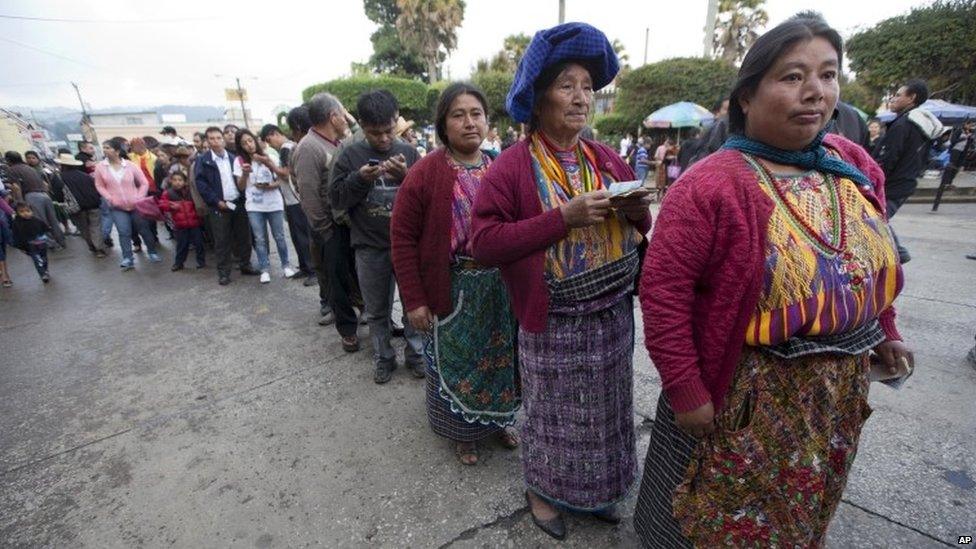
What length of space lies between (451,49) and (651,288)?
34.6m

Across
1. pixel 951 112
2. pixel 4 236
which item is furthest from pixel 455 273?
pixel 951 112

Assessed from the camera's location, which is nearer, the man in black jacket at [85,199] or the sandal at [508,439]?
the sandal at [508,439]

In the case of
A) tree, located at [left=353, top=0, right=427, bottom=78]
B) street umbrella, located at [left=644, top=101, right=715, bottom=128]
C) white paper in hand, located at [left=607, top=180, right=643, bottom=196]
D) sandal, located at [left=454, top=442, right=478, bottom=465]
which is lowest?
sandal, located at [left=454, top=442, right=478, bottom=465]

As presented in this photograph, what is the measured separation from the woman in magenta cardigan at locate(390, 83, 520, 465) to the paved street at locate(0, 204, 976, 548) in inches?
19.2

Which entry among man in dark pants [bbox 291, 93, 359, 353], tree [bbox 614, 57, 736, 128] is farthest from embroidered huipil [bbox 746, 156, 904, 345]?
tree [bbox 614, 57, 736, 128]

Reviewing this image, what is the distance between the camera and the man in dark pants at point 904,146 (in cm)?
352

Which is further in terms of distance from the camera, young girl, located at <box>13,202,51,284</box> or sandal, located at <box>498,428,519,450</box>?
young girl, located at <box>13,202,51,284</box>

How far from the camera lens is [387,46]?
3406cm

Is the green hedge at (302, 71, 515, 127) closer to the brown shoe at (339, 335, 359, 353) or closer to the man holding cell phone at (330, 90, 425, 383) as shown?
the brown shoe at (339, 335, 359, 353)

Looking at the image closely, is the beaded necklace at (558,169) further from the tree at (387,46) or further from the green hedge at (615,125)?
the tree at (387,46)

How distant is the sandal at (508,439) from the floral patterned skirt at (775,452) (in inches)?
45.2

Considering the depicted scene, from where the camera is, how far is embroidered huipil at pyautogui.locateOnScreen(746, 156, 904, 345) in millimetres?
1119

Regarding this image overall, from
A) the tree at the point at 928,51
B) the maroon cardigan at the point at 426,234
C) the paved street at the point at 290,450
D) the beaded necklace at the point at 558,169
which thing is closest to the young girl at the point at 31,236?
the paved street at the point at 290,450

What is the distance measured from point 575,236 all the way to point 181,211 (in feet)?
19.8
